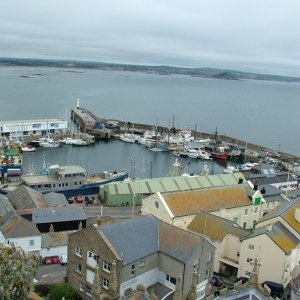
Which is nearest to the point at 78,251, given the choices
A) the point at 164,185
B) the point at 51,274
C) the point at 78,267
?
the point at 78,267

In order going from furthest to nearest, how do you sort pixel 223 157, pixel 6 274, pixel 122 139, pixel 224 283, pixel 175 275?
pixel 122 139
pixel 223 157
pixel 224 283
pixel 175 275
pixel 6 274

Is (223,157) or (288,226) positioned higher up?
(288,226)

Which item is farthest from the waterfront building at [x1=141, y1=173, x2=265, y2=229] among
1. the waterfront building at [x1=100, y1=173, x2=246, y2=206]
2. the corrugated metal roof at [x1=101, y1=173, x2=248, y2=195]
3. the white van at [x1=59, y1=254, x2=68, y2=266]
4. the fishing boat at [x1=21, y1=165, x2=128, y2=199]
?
the fishing boat at [x1=21, y1=165, x2=128, y2=199]

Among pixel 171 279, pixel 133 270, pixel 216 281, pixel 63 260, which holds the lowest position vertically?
pixel 63 260

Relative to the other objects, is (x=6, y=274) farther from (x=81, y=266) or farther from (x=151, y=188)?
(x=151, y=188)

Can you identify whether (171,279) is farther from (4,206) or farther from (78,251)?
(4,206)

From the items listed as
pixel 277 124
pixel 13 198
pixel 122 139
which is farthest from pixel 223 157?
pixel 277 124

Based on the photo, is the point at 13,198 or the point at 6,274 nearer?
the point at 6,274

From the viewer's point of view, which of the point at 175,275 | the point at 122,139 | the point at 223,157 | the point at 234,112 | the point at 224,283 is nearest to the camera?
the point at 175,275
